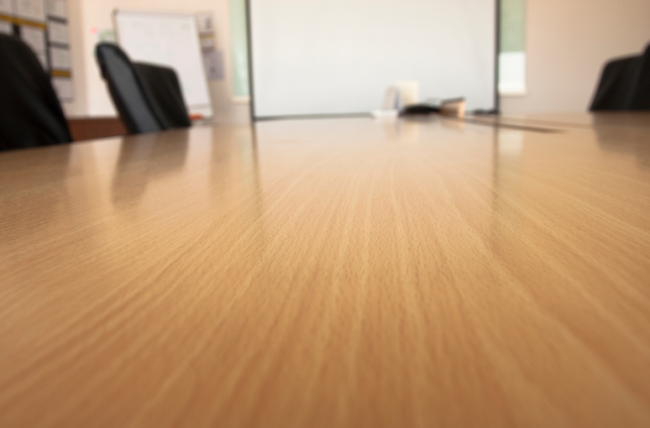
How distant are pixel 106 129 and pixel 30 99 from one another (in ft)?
7.39

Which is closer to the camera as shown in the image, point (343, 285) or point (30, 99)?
point (343, 285)

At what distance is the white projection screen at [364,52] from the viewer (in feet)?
10.1

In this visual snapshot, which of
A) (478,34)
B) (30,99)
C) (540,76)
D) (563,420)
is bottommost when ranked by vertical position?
(563,420)

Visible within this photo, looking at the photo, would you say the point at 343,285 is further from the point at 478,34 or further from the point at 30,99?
the point at 478,34

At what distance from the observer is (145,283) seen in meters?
0.10

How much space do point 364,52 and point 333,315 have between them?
11.1 ft

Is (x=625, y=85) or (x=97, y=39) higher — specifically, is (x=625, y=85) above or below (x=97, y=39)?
below

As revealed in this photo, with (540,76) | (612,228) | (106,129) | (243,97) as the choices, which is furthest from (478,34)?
(612,228)

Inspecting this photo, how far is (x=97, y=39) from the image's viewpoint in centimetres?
354

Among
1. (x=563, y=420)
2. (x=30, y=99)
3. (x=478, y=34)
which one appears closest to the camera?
(x=563, y=420)

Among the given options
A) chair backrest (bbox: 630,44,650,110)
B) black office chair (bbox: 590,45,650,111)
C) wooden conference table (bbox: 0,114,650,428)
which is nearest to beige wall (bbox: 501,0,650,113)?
black office chair (bbox: 590,45,650,111)

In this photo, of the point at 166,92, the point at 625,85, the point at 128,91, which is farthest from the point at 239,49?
the point at 625,85

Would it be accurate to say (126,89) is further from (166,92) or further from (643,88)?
(643,88)

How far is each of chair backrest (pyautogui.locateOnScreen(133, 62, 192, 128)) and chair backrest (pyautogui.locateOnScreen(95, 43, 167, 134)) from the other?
0.23m
